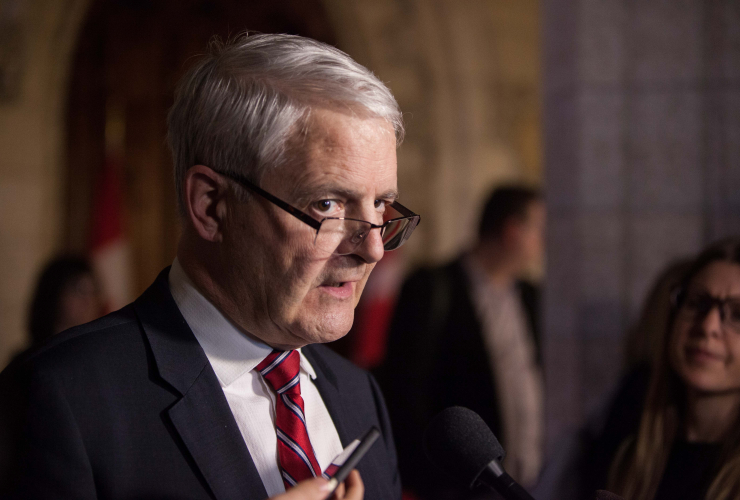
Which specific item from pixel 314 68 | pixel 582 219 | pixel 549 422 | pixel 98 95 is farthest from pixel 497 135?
pixel 314 68

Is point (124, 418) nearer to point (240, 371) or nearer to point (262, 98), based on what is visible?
point (240, 371)

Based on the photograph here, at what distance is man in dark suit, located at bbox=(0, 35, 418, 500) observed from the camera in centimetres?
103

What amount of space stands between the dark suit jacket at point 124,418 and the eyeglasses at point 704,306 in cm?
132

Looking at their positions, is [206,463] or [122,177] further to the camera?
[122,177]

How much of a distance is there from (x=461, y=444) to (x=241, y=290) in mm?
471

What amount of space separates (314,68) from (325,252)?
12.9 inches

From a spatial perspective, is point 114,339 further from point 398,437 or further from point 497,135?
point 497,135

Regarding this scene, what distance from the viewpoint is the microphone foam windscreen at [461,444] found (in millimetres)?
1053

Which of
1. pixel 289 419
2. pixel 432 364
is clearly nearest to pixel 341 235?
pixel 289 419

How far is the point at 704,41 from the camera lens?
2492 mm

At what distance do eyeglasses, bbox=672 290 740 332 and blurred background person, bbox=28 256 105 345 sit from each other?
105 inches

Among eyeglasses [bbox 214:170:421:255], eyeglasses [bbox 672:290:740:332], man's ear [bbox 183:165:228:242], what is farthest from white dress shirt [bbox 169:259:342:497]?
eyeglasses [bbox 672:290:740:332]

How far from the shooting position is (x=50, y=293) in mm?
3258

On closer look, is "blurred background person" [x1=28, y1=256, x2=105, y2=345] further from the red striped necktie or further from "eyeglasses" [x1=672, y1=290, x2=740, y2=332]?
"eyeglasses" [x1=672, y1=290, x2=740, y2=332]
